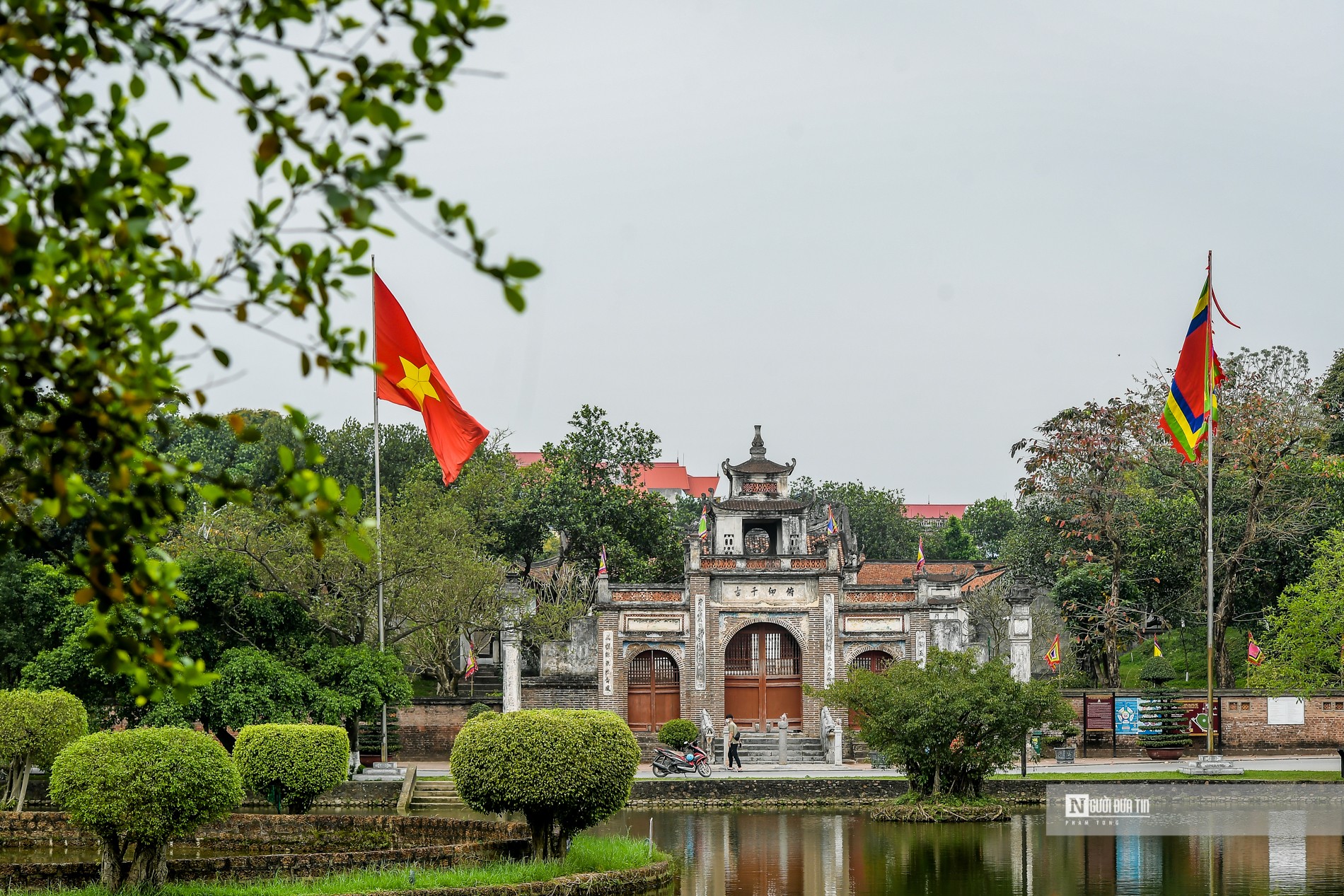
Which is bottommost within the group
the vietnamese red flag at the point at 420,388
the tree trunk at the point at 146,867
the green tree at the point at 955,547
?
the tree trunk at the point at 146,867

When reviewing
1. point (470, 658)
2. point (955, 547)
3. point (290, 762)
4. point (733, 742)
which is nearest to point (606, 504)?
point (470, 658)

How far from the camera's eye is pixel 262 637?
28125 millimetres

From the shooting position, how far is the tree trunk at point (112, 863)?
14.6 metres

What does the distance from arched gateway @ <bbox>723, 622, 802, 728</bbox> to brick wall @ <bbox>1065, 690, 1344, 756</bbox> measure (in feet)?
23.5

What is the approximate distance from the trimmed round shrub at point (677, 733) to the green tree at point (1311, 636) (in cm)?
1264

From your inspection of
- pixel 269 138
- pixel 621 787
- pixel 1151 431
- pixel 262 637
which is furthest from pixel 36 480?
pixel 1151 431

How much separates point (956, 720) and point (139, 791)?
47.9 ft

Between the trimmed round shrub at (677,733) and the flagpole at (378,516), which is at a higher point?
the flagpole at (378,516)

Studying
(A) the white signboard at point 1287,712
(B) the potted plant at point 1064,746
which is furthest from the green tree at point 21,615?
(A) the white signboard at point 1287,712

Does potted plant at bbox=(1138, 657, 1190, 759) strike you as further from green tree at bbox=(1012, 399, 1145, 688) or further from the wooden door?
the wooden door

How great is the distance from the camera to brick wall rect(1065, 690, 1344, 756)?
33.9m

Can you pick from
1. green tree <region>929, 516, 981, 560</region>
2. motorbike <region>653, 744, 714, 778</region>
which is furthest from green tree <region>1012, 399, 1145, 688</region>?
green tree <region>929, 516, 981, 560</region>

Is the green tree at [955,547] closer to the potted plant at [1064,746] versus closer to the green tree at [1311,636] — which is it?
the potted plant at [1064,746]

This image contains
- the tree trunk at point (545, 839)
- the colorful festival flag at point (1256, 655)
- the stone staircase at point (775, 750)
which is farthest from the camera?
the colorful festival flag at point (1256, 655)
